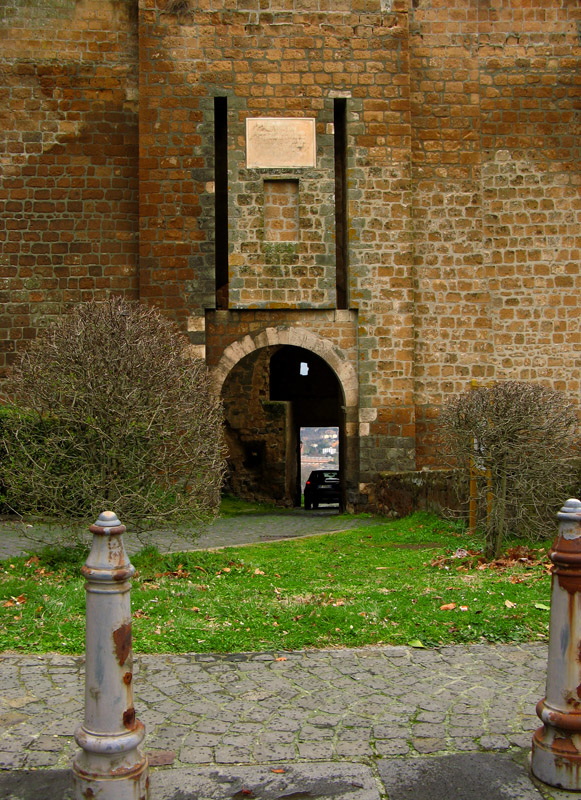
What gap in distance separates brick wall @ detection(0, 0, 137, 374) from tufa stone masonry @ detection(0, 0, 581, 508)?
33 millimetres

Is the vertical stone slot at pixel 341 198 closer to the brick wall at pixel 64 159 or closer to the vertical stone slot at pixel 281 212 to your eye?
the vertical stone slot at pixel 281 212

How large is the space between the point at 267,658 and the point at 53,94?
11.9 metres

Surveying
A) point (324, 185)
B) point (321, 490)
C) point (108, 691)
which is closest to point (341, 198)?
point (324, 185)

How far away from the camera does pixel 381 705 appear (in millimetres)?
3881

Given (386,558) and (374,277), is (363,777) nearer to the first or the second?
(386,558)

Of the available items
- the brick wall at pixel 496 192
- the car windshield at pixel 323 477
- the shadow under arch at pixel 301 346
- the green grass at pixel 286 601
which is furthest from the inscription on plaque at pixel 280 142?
the car windshield at pixel 323 477

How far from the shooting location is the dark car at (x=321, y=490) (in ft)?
63.3

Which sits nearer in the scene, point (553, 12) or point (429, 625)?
point (429, 625)

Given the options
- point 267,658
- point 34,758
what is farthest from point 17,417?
point 34,758

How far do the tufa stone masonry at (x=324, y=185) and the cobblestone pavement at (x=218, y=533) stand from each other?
1291 millimetres

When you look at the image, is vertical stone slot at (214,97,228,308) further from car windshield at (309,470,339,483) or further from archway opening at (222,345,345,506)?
car windshield at (309,470,339,483)

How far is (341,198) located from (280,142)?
172 cm

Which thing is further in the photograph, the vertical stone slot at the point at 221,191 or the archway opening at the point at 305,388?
the archway opening at the point at 305,388

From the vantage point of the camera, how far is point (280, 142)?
42.7 ft
